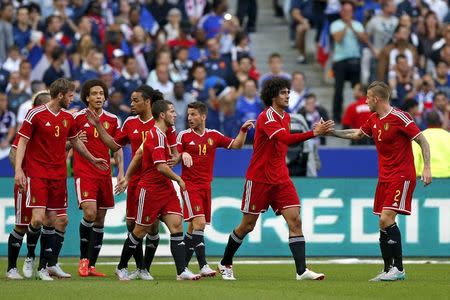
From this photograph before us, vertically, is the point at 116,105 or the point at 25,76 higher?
the point at 25,76

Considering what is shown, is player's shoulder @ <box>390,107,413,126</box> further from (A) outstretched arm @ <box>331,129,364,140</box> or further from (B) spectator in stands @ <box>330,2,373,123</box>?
(B) spectator in stands @ <box>330,2,373,123</box>

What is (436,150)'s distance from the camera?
20609mm

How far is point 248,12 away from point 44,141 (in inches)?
645

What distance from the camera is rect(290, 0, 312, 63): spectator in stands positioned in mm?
31172

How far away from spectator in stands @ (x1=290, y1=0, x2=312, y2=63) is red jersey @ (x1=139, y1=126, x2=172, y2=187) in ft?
49.1

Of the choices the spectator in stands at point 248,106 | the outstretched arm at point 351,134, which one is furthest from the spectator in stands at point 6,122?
the outstretched arm at point 351,134

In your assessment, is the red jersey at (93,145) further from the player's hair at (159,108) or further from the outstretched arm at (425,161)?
the outstretched arm at (425,161)

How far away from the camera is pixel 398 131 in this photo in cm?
1655

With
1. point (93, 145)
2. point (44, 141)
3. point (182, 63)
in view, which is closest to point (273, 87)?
point (93, 145)

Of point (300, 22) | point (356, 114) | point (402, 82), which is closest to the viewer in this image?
point (356, 114)

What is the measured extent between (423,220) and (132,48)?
354 inches

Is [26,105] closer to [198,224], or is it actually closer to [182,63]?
[182,63]

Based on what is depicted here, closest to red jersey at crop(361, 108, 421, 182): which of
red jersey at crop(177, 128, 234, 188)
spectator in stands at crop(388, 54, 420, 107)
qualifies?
red jersey at crop(177, 128, 234, 188)

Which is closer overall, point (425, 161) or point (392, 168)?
point (425, 161)
